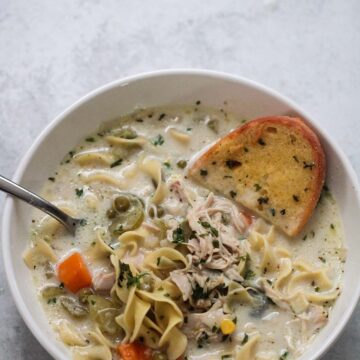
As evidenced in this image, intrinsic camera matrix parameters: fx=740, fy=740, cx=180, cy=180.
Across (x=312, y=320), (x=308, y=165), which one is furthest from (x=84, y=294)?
(x=308, y=165)

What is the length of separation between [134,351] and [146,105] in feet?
5.71

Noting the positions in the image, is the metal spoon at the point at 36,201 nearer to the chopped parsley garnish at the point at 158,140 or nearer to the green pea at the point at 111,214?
the green pea at the point at 111,214

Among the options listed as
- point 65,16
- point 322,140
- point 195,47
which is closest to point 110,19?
point 65,16

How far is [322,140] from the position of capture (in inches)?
196

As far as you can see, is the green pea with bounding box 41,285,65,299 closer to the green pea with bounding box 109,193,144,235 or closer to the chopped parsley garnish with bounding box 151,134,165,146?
the green pea with bounding box 109,193,144,235

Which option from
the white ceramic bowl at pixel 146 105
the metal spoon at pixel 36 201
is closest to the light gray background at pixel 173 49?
the white ceramic bowl at pixel 146 105

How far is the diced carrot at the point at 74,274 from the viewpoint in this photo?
4828mm

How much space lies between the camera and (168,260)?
4805 millimetres

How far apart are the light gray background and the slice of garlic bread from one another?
72 cm

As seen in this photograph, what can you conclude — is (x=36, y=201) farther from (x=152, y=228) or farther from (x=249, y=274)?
(x=249, y=274)

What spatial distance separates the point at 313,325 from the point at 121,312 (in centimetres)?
124

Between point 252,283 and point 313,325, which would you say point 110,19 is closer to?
point 252,283

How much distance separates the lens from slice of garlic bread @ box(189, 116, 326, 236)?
5.02 metres

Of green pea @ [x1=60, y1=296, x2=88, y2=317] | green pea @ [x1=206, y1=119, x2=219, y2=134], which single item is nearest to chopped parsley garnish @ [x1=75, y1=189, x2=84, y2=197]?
green pea @ [x1=60, y1=296, x2=88, y2=317]
